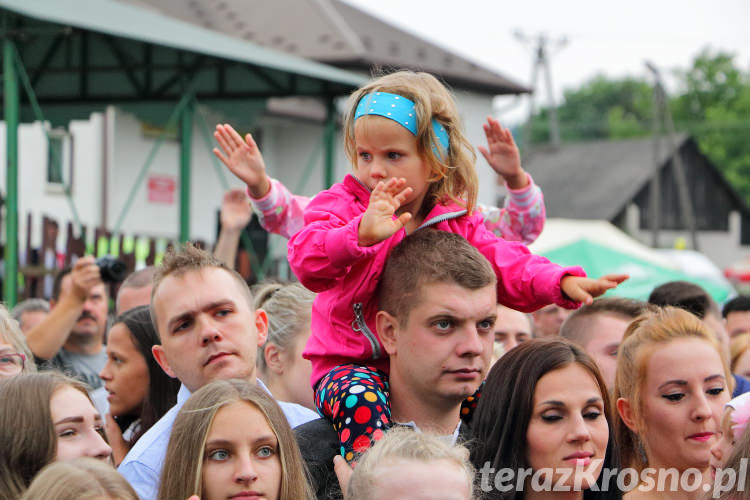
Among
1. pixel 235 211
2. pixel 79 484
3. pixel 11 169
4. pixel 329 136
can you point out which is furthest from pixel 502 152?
pixel 329 136

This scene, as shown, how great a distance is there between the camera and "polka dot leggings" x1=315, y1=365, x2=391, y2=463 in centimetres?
276

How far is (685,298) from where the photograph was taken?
17.5 ft

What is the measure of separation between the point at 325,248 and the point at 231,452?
0.65m

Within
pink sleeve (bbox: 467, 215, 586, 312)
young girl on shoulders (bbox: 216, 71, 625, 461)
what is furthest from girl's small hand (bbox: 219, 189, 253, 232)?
pink sleeve (bbox: 467, 215, 586, 312)

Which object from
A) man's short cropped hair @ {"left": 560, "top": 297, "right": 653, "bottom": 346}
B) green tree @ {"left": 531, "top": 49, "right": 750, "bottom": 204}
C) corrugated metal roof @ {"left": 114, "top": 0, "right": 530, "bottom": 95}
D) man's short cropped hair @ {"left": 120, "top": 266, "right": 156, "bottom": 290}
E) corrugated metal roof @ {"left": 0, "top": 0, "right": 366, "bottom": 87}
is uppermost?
green tree @ {"left": 531, "top": 49, "right": 750, "bottom": 204}

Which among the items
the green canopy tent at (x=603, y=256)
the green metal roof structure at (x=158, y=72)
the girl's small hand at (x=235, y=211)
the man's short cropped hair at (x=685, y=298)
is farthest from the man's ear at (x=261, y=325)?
the green canopy tent at (x=603, y=256)

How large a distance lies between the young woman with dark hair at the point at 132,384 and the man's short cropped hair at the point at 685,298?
278 centimetres

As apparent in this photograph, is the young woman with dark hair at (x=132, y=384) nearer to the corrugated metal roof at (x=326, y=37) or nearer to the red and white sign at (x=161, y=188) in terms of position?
the red and white sign at (x=161, y=188)

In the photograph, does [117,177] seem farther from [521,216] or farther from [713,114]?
[713,114]

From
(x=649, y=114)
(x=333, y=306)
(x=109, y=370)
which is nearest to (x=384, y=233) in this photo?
(x=333, y=306)

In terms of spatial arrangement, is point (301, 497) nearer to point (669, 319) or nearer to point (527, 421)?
point (527, 421)

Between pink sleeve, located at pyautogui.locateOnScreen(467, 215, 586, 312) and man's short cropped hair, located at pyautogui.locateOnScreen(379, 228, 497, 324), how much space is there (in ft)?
0.52

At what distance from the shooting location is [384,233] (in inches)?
104

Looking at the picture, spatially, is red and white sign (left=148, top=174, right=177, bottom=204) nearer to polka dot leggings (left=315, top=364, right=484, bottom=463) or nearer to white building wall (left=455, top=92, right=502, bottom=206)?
white building wall (left=455, top=92, right=502, bottom=206)
